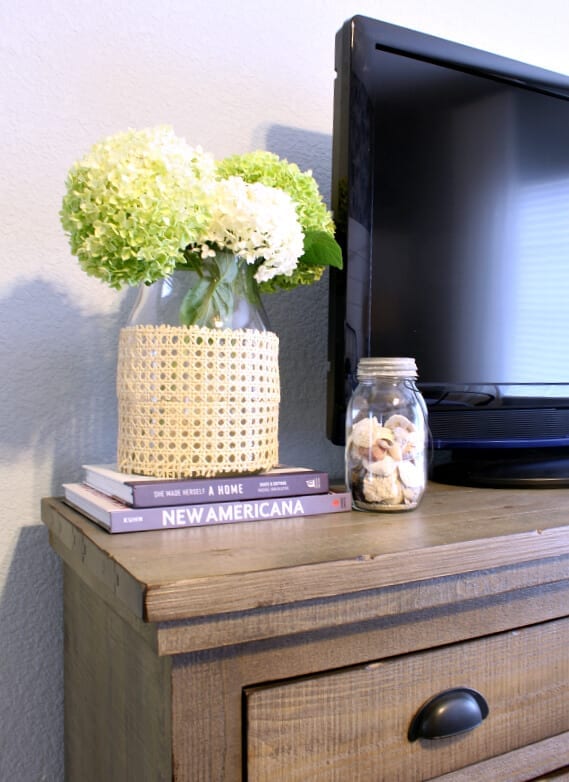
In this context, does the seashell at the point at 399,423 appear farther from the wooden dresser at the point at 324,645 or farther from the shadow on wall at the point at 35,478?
the shadow on wall at the point at 35,478

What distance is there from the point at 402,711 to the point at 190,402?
1.22 feet

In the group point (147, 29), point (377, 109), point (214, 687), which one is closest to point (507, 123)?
point (377, 109)

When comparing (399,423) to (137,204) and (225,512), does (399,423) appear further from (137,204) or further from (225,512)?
(137,204)

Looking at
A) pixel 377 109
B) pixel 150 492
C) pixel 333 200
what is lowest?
pixel 150 492

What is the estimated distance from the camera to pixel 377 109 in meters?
0.92

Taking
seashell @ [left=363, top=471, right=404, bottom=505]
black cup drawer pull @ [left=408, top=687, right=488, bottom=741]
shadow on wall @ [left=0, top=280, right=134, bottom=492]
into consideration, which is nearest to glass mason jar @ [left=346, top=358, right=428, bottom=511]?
seashell @ [left=363, top=471, right=404, bottom=505]

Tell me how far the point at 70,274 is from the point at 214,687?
24.7 inches

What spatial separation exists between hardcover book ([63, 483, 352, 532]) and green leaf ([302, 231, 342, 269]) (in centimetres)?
28

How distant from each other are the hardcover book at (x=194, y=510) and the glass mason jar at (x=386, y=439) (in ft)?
0.11

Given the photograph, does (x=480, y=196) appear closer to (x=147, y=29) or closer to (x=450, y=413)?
(x=450, y=413)

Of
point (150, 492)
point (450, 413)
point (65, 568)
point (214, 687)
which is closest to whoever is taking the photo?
point (214, 687)

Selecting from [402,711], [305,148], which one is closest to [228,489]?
[402,711]

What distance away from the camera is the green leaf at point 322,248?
80cm

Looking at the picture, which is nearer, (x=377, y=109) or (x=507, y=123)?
(x=377, y=109)
